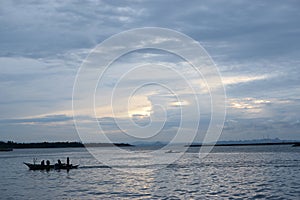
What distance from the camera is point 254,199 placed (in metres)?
33.7

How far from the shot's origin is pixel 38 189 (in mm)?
43875

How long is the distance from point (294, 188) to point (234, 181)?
860cm

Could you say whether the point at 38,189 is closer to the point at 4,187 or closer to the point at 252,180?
the point at 4,187

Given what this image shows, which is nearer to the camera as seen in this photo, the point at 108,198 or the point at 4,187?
the point at 108,198

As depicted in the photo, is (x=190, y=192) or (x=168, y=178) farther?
(x=168, y=178)

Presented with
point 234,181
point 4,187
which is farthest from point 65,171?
point 234,181

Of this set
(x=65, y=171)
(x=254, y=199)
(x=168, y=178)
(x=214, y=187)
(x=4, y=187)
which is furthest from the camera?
(x=65, y=171)

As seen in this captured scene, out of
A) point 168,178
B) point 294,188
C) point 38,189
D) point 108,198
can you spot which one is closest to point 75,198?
point 108,198

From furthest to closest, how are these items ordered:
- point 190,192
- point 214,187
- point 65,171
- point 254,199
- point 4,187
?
point 65,171 → point 4,187 → point 214,187 → point 190,192 → point 254,199

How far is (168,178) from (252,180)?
10.4 m

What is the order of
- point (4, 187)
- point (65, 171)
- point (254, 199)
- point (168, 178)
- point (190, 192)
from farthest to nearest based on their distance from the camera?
point (65, 171), point (168, 178), point (4, 187), point (190, 192), point (254, 199)

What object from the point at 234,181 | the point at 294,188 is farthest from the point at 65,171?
the point at 294,188

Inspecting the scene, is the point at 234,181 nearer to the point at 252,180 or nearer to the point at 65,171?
the point at 252,180

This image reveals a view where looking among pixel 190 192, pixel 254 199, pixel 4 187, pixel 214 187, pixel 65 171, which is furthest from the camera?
pixel 65 171
